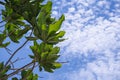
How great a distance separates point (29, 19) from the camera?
22.2 feet

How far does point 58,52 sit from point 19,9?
144 centimetres

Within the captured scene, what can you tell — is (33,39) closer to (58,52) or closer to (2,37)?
(58,52)

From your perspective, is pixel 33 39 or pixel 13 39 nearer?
pixel 33 39

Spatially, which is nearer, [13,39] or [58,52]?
[58,52]

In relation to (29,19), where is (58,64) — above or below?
below

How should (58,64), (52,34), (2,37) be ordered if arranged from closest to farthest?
(52,34) < (58,64) < (2,37)

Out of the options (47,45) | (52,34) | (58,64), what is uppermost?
(52,34)

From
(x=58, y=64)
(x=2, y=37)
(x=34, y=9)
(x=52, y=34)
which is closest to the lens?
(x=52, y=34)

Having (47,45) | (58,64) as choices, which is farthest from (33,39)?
(58,64)

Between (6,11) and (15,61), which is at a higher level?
(6,11)

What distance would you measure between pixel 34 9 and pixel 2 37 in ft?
6.08

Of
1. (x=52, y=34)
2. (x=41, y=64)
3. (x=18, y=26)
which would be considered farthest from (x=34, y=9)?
(x=18, y=26)

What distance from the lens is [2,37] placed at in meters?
8.38

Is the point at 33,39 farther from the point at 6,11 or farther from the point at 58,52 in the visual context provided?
the point at 6,11
